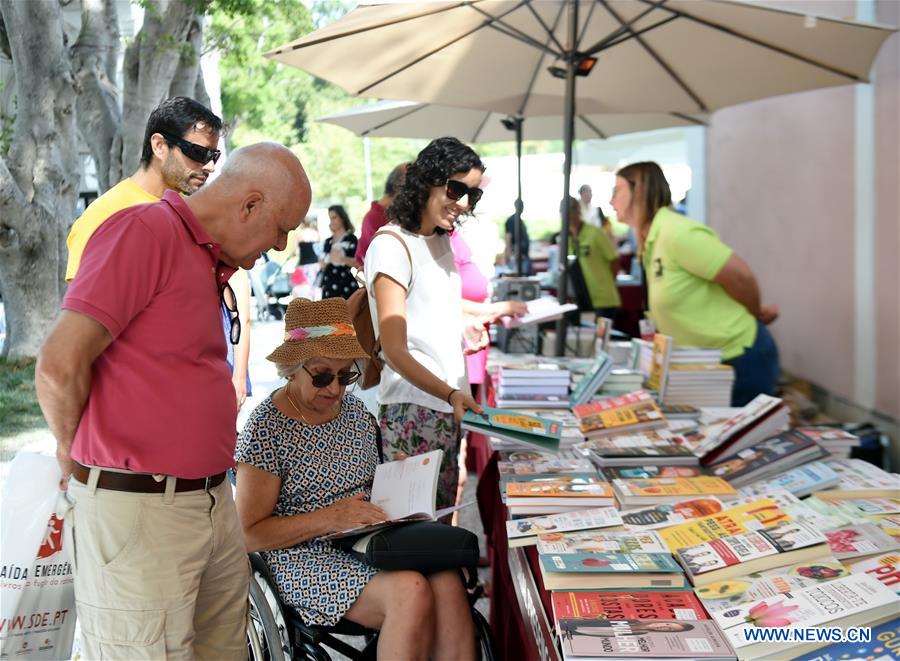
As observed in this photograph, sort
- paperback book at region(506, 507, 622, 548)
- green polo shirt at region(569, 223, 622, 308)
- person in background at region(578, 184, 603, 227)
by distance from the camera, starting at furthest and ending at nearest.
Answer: person in background at region(578, 184, 603, 227) < green polo shirt at region(569, 223, 622, 308) < paperback book at region(506, 507, 622, 548)

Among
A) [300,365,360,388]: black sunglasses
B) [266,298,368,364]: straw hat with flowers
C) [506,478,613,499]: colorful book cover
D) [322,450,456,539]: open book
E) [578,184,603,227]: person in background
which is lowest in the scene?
[506,478,613,499]: colorful book cover

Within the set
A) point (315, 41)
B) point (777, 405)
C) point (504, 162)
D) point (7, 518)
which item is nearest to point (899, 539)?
point (777, 405)

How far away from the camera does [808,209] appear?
627 centimetres

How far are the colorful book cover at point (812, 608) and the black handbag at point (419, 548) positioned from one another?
0.69 m

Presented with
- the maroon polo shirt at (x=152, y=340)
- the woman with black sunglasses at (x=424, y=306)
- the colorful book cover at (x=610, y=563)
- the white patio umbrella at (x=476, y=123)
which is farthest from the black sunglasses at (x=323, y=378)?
the white patio umbrella at (x=476, y=123)

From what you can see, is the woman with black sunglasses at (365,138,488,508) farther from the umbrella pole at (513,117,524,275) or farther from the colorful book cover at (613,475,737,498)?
the umbrella pole at (513,117,524,275)

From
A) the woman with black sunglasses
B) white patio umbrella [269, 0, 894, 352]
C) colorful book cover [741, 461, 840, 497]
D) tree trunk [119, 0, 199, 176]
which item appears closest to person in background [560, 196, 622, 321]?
white patio umbrella [269, 0, 894, 352]

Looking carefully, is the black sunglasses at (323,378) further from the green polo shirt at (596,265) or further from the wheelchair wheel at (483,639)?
the green polo shirt at (596,265)

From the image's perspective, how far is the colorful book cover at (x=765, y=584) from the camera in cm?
165

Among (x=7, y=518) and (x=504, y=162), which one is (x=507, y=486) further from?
(x=504, y=162)

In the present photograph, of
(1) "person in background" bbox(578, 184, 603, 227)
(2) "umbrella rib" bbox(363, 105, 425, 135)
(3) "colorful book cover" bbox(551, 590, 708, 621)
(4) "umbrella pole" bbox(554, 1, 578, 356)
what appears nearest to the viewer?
(3) "colorful book cover" bbox(551, 590, 708, 621)

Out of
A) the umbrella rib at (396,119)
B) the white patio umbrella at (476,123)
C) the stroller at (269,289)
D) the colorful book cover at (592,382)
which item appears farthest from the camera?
the umbrella rib at (396,119)

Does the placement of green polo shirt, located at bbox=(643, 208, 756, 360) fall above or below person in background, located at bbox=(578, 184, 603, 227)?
below

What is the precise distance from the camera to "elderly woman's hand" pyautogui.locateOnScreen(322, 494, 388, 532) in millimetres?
2061
